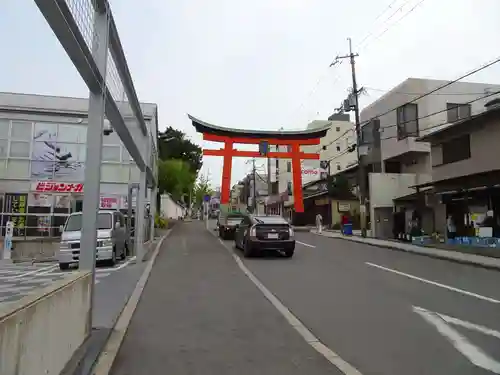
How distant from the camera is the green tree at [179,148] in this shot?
5854 cm

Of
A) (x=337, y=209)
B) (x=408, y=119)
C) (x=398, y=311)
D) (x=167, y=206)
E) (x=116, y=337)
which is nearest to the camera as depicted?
(x=116, y=337)

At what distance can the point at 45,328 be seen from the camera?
3.73 metres

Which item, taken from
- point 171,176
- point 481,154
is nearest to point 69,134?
point 481,154

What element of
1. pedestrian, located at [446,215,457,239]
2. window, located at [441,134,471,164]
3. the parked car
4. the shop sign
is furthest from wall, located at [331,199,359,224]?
the shop sign

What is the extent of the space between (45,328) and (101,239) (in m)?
12.3

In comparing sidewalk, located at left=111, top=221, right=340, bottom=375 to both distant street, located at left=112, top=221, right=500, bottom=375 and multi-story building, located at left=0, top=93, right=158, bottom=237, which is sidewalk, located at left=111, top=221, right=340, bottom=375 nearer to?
distant street, located at left=112, top=221, right=500, bottom=375

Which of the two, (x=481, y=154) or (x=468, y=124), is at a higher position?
(x=468, y=124)

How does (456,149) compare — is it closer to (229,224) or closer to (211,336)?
(229,224)

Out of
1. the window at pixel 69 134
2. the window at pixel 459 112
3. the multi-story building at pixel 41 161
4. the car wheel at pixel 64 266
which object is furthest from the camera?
the window at pixel 459 112

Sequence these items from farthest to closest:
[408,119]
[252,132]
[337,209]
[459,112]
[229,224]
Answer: [337,209]
[252,132]
[408,119]
[459,112]
[229,224]

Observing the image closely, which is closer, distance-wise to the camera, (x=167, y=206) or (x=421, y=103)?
(x=421, y=103)

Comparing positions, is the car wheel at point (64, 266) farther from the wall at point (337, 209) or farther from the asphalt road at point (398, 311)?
the wall at point (337, 209)

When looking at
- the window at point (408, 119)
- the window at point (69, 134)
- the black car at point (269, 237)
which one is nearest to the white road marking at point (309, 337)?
the black car at point (269, 237)

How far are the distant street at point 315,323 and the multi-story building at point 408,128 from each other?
16.3 metres
